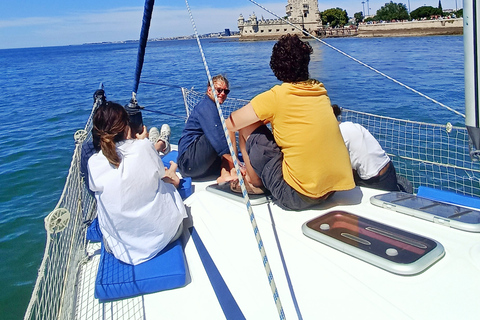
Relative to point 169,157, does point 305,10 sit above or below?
above

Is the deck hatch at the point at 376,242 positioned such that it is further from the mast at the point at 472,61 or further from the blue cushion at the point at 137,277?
the blue cushion at the point at 137,277

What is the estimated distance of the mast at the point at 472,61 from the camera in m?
1.43

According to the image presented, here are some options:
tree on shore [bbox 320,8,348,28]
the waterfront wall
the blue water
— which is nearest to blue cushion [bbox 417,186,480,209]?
the blue water

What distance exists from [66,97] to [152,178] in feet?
56.8

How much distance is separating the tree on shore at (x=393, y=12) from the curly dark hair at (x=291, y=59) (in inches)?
3612

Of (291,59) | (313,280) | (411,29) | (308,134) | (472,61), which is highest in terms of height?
(411,29)

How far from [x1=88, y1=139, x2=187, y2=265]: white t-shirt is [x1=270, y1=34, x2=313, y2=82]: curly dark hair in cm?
95

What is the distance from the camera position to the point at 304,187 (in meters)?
2.35

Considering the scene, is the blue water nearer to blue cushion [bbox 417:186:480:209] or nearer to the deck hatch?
the deck hatch

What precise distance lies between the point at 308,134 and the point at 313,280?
0.85 metres

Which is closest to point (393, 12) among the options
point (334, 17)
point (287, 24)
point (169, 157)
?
point (334, 17)

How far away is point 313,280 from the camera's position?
1.87m

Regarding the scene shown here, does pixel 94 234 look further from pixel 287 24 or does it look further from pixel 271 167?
pixel 287 24

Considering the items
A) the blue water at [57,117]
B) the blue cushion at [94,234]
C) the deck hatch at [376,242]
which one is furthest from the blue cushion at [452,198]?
the blue water at [57,117]
